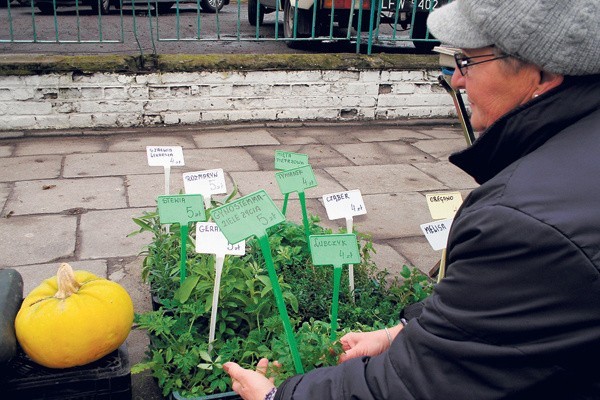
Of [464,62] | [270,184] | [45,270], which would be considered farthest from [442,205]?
[270,184]

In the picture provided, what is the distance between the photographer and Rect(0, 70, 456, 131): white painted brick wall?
5672mm

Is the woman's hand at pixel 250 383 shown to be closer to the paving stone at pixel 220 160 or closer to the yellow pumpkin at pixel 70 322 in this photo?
the yellow pumpkin at pixel 70 322

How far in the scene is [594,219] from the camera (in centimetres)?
105

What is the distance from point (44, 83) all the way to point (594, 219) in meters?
5.45

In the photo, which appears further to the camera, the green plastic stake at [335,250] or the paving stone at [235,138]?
the paving stone at [235,138]

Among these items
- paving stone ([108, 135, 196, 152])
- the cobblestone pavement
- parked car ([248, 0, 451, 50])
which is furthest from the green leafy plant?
parked car ([248, 0, 451, 50])

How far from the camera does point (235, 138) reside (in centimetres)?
586

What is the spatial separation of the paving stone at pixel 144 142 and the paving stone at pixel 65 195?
872 millimetres

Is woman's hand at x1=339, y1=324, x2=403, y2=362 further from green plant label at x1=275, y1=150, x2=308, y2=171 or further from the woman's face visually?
green plant label at x1=275, y1=150, x2=308, y2=171

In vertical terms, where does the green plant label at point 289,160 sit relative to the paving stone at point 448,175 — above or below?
above

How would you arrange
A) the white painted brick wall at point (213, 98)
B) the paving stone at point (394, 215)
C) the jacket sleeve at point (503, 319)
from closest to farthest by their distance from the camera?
1. the jacket sleeve at point (503, 319)
2. the paving stone at point (394, 215)
3. the white painted brick wall at point (213, 98)

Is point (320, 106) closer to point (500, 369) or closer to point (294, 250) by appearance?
point (294, 250)

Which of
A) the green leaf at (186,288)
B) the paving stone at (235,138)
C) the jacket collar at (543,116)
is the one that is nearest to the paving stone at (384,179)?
the paving stone at (235,138)

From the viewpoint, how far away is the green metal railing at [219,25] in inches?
247
